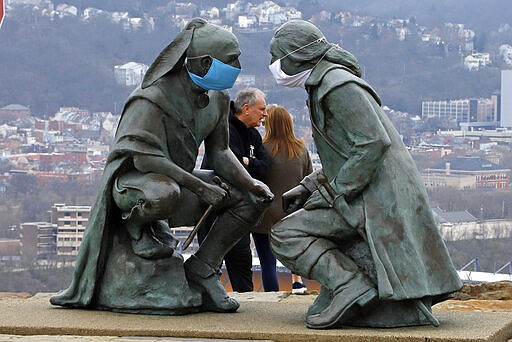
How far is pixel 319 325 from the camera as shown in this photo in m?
7.17

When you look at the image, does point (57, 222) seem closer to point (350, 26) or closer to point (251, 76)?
point (251, 76)

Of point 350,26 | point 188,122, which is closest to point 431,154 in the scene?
point 350,26

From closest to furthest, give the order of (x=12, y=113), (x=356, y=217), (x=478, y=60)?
(x=356, y=217)
(x=12, y=113)
(x=478, y=60)

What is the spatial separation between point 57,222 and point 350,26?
41.5 feet

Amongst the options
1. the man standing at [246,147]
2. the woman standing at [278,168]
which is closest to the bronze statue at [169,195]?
the man standing at [246,147]

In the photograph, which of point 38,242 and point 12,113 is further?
point 12,113

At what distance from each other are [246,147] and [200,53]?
2105mm

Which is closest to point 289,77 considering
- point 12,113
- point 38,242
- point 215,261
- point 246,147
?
point 215,261

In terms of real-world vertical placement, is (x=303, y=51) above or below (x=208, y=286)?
above

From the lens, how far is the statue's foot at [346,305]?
7125 mm

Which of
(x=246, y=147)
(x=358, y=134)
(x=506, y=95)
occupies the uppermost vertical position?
(x=358, y=134)

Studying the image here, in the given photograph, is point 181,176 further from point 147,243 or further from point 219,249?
point 219,249

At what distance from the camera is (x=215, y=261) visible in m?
8.08

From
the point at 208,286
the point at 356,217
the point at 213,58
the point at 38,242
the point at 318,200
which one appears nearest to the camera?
the point at 356,217
